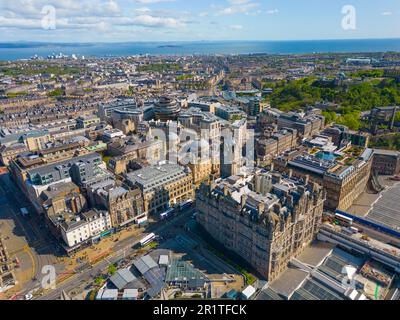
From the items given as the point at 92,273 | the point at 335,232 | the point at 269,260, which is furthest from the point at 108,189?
the point at 335,232

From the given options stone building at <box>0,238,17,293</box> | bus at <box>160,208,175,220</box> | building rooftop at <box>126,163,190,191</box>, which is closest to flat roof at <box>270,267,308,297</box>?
bus at <box>160,208,175,220</box>

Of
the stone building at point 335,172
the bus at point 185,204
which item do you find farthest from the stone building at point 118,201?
the stone building at point 335,172

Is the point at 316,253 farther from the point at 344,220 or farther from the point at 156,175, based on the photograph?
the point at 156,175

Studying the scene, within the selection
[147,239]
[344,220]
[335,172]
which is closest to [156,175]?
[147,239]
